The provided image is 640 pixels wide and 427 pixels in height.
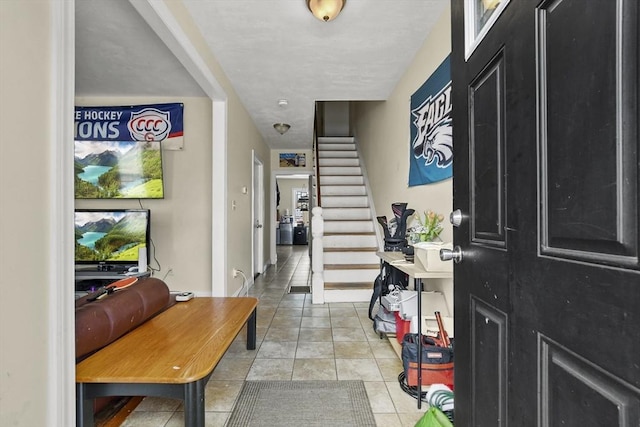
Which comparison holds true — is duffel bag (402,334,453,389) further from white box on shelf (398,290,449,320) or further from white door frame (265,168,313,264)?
white door frame (265,168,313,264)

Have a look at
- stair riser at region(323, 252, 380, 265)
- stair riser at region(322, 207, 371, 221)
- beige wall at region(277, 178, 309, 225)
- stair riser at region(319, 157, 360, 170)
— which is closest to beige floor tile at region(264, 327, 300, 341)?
stair riser at region(323, 252, 380, 265)

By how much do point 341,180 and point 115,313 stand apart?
4.65 m

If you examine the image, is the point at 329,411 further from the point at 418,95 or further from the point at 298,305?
the point at 418,95

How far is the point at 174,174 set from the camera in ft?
12.9

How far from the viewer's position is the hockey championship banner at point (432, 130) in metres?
2.29

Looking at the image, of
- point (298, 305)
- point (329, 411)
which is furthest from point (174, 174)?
point (329, 411)

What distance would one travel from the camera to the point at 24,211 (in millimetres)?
979

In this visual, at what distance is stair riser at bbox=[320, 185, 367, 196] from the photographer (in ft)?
18.4

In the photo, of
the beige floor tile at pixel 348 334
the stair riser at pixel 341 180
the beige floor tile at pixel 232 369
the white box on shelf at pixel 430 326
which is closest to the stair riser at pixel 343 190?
the stair riser at pixel 341 180

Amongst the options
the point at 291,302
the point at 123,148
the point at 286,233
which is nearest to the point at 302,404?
the point at 291,302

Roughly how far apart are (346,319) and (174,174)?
2589mm

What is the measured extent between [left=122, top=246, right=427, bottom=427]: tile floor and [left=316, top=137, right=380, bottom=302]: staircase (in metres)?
0.25

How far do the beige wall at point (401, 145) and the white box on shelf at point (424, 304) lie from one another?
0.07 meters

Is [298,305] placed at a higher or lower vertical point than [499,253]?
lower
